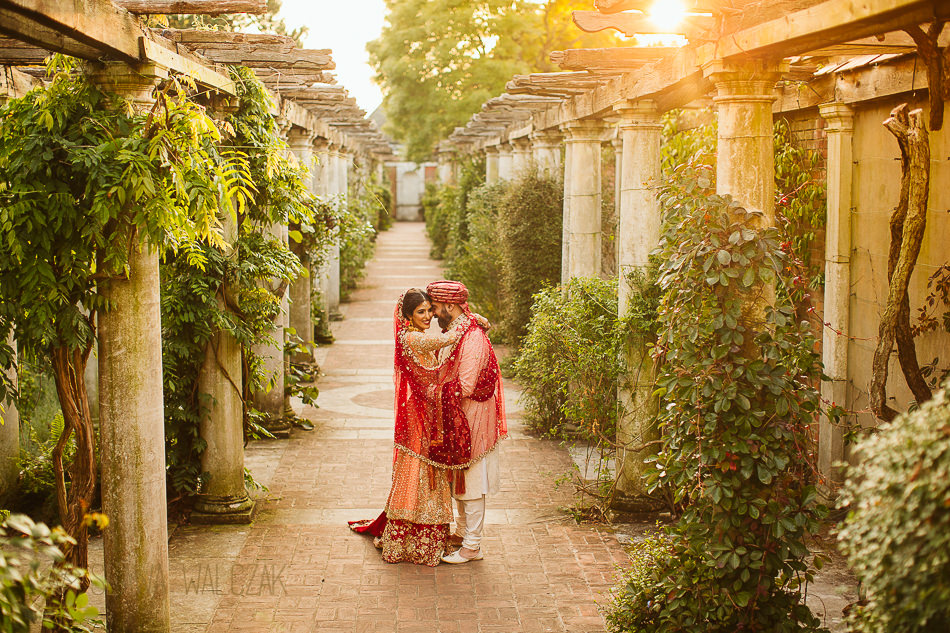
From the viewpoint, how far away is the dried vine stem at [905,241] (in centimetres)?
518

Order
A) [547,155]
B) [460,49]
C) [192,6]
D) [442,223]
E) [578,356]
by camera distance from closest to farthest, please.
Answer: [192,6] → [578,356] → [547,155] → [442,223] → [460,49]

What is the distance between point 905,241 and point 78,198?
14.5 ft

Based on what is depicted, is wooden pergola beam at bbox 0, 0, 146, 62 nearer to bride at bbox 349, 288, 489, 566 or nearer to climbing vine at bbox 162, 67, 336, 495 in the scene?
climbing vine at bbox 162, 67, 336, 495

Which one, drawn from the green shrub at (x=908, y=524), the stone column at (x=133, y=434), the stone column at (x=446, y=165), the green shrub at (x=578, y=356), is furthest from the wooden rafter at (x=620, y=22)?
the stone column at (x=446, y=165)

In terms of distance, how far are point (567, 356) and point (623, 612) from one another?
337 centimetres

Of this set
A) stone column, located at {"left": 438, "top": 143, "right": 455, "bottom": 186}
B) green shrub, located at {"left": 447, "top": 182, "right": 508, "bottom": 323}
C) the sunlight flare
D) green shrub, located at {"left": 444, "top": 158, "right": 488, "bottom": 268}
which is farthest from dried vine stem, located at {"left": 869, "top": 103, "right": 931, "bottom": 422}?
stone column, located at {"left": 438, "top": 143, "right": 455, "bottom": 186}

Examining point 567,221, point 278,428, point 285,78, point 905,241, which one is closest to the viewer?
point 905,241

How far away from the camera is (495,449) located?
21.1 feet

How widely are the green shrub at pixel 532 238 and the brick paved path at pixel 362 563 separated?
3929 mm

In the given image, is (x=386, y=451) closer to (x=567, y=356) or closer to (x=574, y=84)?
(x=567, y=356)

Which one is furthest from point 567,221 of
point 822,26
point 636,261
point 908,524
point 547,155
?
point 908,524

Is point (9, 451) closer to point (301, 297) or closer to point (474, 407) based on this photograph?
point (474, 407)

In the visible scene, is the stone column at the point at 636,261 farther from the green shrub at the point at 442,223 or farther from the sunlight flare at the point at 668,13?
the green shrub at the point at 442,223

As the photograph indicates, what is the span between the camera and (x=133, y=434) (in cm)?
488
